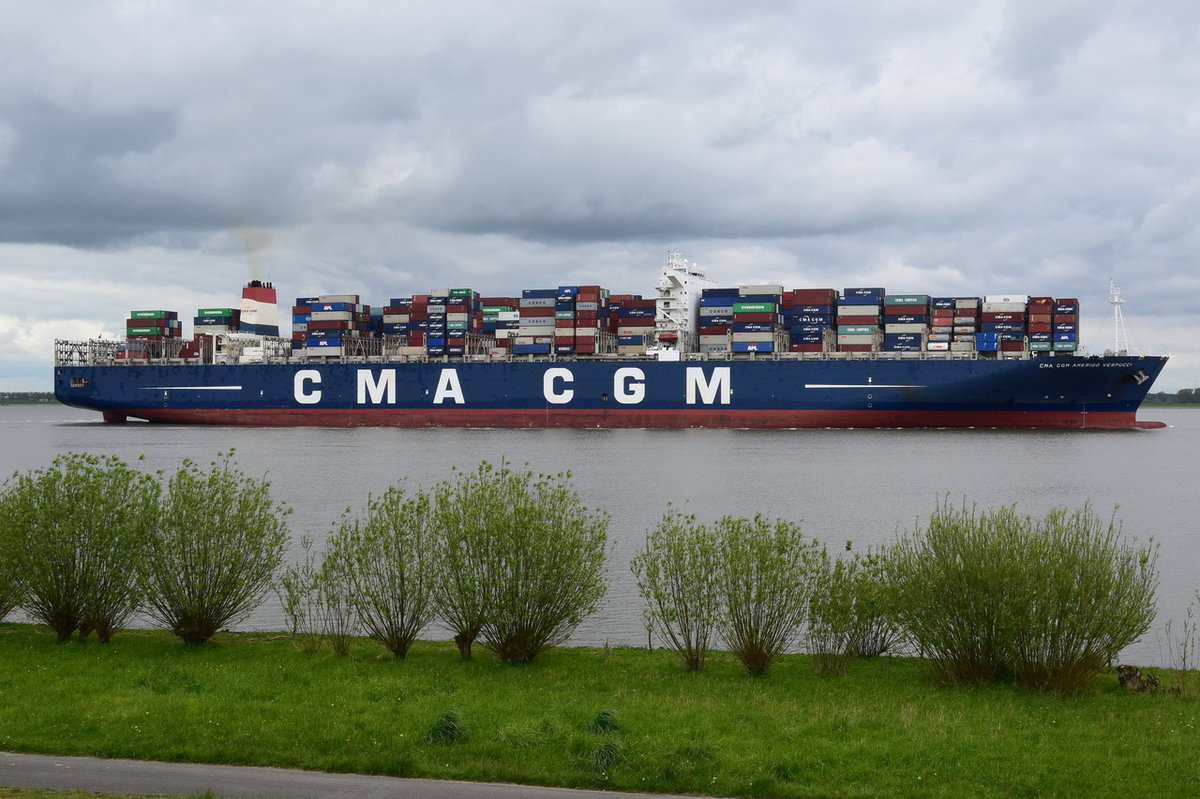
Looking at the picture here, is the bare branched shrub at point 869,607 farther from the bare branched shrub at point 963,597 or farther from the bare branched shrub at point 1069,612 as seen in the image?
the bare branched shrub at point 1069,612

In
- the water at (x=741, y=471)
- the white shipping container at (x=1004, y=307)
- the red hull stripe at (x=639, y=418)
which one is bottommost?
the water at (x=741, y=471)

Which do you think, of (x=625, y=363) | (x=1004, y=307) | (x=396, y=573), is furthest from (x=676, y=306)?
(x=396, y=573)

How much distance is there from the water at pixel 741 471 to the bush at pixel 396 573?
2619 mm

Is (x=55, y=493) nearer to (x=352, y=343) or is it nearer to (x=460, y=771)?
(x=460, y=771)

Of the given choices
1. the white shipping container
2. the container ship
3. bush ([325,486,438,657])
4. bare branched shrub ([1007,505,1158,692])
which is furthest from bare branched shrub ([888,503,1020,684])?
the white shipping container

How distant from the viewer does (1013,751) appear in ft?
28.3

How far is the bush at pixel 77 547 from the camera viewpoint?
12523mm

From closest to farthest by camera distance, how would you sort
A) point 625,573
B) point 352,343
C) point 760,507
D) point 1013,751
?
point 1013,751, point 625,573, point 760,507, point 352,343

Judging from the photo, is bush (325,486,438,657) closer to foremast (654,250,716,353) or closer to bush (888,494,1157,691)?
bush (888,494,1157,691)

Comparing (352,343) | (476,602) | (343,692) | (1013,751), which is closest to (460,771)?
(343,692)

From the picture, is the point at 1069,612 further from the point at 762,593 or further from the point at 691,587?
the point at 691,587

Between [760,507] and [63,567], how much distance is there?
67.0ft

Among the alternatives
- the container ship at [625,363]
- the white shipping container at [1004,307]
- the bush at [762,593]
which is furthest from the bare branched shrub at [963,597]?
the white shipping container at [1004,307]

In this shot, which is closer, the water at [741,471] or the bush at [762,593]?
the bush at [762,593]
